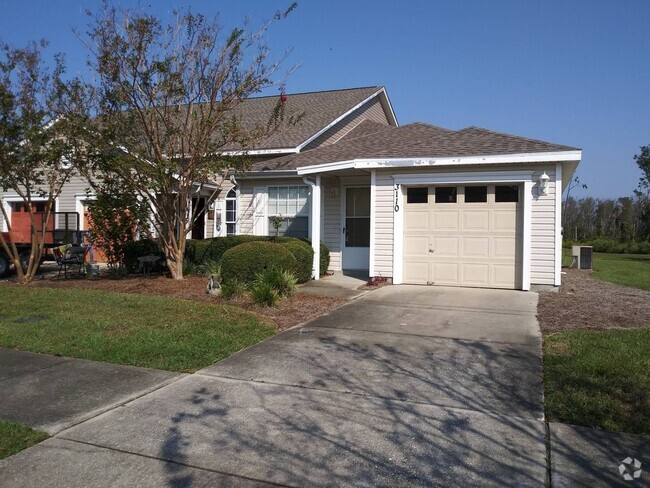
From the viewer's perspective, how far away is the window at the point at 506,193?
12.2 metres

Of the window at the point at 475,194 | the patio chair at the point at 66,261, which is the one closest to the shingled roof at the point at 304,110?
the patio chair at the point at 66,261

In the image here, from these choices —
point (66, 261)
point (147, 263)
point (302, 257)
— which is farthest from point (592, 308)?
point (66, 261)

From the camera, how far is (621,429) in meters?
4.55

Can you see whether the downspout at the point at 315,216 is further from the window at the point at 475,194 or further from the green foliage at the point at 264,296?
the green foliage at the point at 264,296

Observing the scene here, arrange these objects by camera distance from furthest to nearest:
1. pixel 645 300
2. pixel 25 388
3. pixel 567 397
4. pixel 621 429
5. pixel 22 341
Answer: pixel 645 300
pixel 22 341
pixel 25 388
pixel 567 397
pixel 621 429

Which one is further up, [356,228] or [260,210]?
[260,210]

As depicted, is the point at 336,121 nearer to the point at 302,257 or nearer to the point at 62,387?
the point at 302,257

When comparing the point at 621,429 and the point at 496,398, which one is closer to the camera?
the point at 621,429

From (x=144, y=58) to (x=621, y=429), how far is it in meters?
10.8

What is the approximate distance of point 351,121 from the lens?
65.0ft

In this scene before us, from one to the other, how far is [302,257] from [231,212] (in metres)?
4.33

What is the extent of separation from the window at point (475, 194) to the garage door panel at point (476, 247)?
0.84 metres

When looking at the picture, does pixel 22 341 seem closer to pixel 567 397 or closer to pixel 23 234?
pixel 567 397

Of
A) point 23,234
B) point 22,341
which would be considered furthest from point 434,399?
point 23,234
